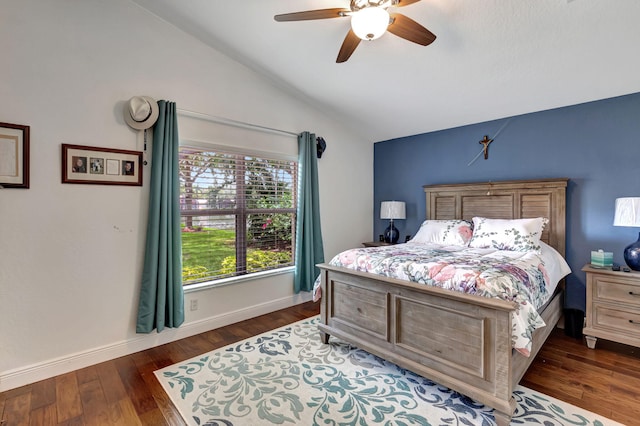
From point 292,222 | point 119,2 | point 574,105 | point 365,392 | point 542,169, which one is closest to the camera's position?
point 365,392

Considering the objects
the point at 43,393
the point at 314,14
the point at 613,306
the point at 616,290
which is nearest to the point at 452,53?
the point at 314,14

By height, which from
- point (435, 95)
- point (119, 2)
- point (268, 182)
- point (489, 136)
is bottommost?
point (268, 182)

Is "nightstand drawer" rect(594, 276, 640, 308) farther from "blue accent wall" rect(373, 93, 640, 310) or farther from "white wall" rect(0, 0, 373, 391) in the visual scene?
"white wall" rect(0, 0, 373, 391)

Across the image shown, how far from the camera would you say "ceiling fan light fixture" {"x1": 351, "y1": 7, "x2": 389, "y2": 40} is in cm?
185

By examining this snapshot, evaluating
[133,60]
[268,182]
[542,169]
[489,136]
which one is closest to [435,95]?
[489,136]

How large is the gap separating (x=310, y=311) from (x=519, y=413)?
7.35 ft

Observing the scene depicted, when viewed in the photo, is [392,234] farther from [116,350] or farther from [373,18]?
[116,350]

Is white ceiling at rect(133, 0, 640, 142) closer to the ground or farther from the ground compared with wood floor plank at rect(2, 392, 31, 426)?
farther from the ground

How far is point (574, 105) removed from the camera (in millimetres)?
3207

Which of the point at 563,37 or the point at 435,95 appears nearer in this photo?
the point at 563,37

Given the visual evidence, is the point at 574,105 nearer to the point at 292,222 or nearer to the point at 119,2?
the point at 292,222

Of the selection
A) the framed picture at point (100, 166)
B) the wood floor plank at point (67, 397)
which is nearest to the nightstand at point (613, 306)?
the wood floor plank at point (67, 397)

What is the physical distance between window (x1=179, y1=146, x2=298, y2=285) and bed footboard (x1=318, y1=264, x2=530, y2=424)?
122 centimetres

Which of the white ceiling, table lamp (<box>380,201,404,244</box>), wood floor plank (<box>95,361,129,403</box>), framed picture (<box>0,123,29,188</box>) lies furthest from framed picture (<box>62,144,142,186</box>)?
table lamp (<box>380,201,404,244</box>)
